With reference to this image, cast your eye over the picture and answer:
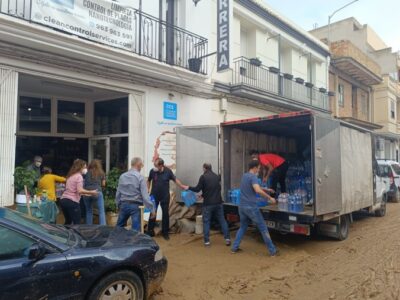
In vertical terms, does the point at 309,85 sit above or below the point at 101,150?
above

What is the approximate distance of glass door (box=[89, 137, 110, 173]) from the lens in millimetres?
10023

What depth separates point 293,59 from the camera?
15.7 metres

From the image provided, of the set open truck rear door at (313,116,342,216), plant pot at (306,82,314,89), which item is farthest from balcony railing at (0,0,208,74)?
plant pot at (306,82,314,89)

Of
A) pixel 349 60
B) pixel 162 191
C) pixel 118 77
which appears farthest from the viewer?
pixel 349 60

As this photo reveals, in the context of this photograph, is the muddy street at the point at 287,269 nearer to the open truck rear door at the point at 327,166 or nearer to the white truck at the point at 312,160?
the white truck at the point at 312,160

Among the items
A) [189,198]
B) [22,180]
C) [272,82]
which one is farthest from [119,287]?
[272,82]

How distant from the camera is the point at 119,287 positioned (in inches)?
152

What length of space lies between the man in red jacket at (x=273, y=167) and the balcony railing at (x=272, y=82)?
3.04 metres

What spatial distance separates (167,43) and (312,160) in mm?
5435

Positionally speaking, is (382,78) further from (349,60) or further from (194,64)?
(194,64)

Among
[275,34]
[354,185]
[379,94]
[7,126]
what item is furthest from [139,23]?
[379,94]

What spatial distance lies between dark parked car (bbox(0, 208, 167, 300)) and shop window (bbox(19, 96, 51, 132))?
587 cm

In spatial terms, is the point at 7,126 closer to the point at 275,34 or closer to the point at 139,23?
the point at 139,23

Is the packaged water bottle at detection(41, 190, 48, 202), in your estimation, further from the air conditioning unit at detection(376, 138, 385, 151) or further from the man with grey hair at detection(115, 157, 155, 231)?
the air conditioning unit at detection(376, 138, 385, 151)
